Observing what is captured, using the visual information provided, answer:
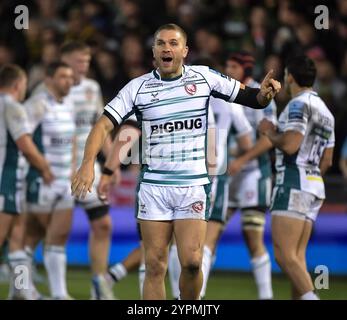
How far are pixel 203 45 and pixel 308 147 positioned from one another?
247 inches

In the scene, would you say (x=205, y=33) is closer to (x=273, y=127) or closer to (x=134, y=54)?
(x=134, y=54)

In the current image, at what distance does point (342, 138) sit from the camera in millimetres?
13539

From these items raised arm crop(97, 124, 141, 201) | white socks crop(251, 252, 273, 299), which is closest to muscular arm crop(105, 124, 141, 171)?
raised arm crop(97, 124, 141, 201)

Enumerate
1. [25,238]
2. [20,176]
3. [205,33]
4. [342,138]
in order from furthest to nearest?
[205,33], [342,138], [25,238], [20,176]

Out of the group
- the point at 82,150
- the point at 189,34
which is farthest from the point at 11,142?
the point at 189,34

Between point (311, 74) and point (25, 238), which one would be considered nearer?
point (311, 74)

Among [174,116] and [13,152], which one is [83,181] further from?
[13,152]

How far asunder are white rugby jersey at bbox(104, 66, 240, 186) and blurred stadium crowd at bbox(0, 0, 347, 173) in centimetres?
500

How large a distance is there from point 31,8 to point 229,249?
6.29m

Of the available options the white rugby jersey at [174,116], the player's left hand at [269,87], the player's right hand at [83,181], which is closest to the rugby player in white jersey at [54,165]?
the white rugby jersey at [174,116]

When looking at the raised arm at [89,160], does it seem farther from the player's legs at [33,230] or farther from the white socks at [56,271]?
the player's legs at [33,230]

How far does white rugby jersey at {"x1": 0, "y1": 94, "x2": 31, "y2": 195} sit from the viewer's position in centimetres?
982
